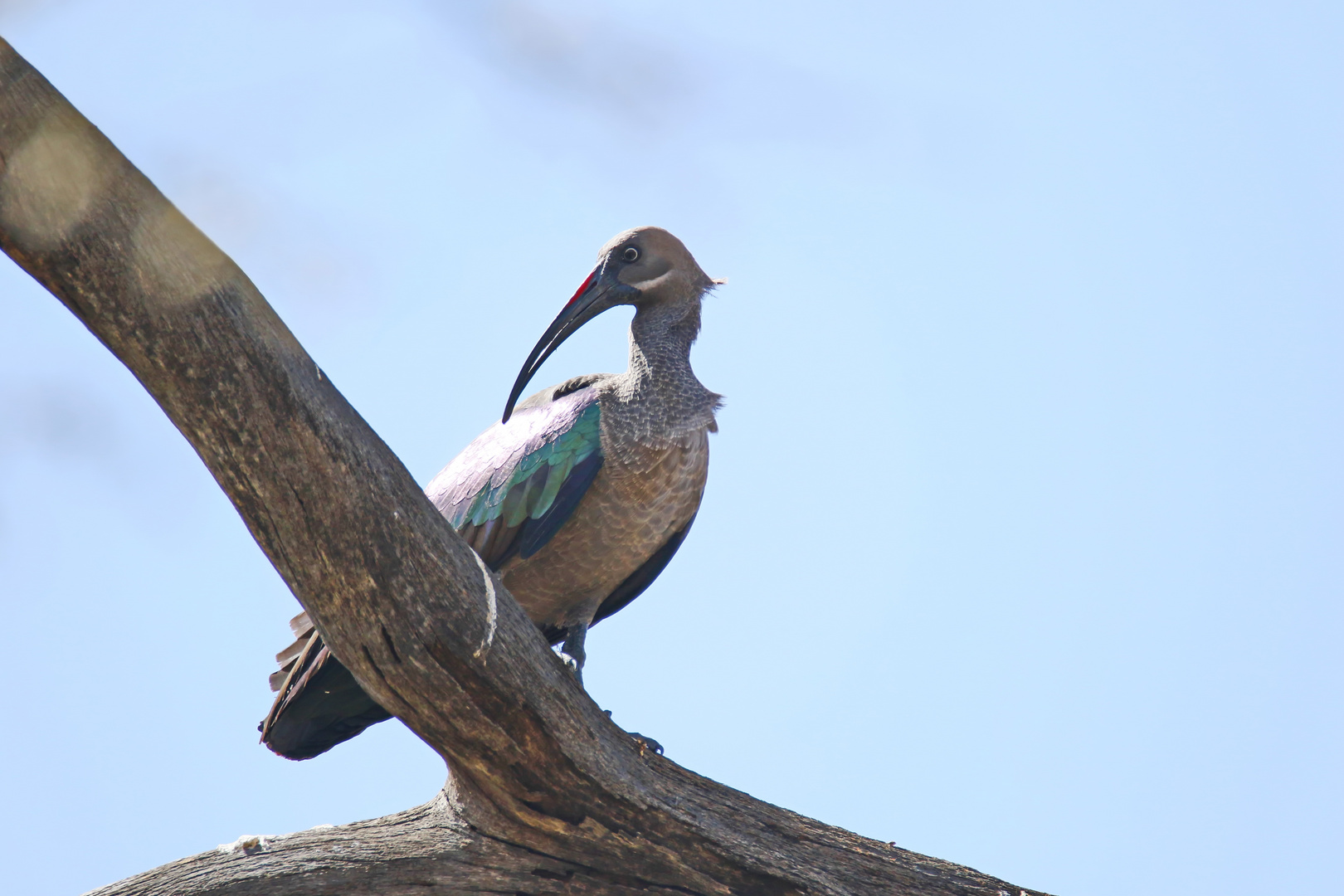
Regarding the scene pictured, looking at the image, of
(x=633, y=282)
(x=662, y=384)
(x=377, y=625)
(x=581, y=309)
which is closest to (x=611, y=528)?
(x=662, y=384)

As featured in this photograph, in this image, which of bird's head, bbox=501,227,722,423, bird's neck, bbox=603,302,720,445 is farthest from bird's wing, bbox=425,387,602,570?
bird's head, bbox=501,227,722,423

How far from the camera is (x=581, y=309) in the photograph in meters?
5.76

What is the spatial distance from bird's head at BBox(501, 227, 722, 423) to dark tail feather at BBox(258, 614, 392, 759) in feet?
5.77

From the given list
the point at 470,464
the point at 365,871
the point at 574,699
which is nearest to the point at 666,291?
the point at 470,464

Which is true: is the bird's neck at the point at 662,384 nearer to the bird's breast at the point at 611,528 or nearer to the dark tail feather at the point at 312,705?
the bird's breast at the point at 611,528

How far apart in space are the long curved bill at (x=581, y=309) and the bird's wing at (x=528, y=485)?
0.37m

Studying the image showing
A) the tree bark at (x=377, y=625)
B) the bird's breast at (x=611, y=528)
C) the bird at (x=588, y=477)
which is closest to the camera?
the tree bark at (x=377, y=625)

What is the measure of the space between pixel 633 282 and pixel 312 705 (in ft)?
7.64

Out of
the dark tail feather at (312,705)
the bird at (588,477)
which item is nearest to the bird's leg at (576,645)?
the bird at (588,477)

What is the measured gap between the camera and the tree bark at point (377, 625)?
296 centimetres

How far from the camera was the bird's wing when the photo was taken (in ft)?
16.9

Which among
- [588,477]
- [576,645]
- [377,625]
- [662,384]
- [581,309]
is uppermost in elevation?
[581,309]

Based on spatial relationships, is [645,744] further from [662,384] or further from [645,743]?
[662,384]

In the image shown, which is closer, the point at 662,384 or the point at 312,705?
the point at 312,705
